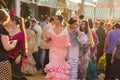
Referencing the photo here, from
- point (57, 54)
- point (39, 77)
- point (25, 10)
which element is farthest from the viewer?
point (25, 10)

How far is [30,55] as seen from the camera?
14344 millimetres

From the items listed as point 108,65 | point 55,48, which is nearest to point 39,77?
point 108,65

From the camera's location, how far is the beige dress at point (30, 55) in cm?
1385

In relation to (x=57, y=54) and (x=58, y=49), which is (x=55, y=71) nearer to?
(x=57, y=54)

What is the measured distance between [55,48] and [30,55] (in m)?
4.67

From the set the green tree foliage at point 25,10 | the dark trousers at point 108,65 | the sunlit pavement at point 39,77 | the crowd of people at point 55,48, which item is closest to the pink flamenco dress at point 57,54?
the crowd of people at point 55,48

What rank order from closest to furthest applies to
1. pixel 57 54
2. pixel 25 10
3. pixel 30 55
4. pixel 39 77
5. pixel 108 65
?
pixel 57 54 < pixel 108 65 < pixel 39 77 < pixel 30 55 < pixel 25 10

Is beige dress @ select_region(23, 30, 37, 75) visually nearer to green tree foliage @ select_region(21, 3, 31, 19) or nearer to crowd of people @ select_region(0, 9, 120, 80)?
crowd of people @ select_region(0, 9, 120, 80)

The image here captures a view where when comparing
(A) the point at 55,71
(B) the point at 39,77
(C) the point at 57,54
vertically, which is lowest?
(B) the point at 39,77

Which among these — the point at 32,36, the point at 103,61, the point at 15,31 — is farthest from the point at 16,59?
the point at 103,61

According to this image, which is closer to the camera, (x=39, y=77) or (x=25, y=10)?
(x=39, y=77)

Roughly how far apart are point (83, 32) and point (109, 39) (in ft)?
3.42

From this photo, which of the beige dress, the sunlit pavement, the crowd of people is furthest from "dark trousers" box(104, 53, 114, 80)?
the beige dress

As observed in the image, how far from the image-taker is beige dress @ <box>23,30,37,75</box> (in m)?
13.8
